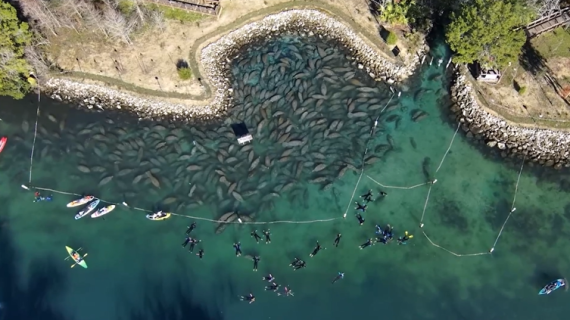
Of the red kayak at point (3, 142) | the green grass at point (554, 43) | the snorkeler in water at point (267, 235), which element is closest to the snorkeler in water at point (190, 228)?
the snorkeler in water at point (267, 235)

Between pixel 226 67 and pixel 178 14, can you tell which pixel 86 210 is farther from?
pixel 178 14

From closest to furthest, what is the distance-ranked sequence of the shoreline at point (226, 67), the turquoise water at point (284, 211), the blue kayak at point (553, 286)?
the blue kayak at point (553, 286) → the turquoise water at point (284, 211) → the shoreline at point (226, 67)

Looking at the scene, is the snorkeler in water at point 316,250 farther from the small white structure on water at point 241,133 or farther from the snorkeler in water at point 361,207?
the small white structure on water at point 241,133

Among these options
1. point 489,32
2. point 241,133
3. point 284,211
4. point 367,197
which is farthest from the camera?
point 241,133

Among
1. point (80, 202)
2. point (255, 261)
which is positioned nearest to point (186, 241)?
point (255, 261)

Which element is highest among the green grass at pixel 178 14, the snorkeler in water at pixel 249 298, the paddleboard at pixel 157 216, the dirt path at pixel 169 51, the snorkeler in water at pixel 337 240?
the green grass at pixel 178 14

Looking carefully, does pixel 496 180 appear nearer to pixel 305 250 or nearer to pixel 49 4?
pixel 305 250
